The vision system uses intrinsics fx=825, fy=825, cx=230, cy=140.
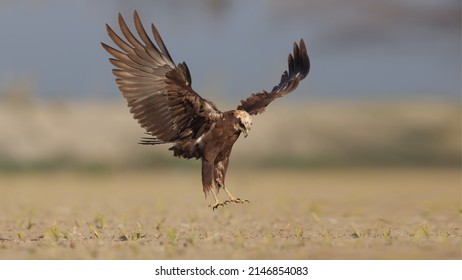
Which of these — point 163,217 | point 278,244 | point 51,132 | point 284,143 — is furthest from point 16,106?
point 278,244

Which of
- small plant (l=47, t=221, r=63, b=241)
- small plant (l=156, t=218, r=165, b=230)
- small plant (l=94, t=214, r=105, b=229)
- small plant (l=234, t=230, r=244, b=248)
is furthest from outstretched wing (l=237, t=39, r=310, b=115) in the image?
small plant (l=94, t=214, r=105, b=229)

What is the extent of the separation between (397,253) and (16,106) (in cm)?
5973

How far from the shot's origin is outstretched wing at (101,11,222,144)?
9.55m

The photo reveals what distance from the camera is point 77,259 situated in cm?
849

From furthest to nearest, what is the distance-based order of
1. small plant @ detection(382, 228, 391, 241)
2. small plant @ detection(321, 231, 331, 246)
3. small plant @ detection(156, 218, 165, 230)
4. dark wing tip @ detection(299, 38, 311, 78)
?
dark wing tip @ detection(299, 38, 311, 78), small plant @ detection(156, 218, 165, 230), small plant @ detection(382, 228, 391, 241), small plant @ detection(321, 231, 331, 246)

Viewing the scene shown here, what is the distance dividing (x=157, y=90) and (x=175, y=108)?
1.41ft

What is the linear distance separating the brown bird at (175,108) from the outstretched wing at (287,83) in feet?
0.05

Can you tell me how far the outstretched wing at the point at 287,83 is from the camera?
10.3 meters

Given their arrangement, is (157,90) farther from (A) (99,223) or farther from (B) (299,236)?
(A) (99,223)

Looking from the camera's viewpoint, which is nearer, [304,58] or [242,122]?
[242,122]

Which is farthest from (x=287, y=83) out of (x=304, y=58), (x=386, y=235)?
(x=386, y=235)

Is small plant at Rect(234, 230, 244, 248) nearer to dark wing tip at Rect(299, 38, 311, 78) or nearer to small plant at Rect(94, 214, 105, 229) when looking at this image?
small plant at Rect(94, 214, 105, 229)

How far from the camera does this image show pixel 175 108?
9812 millimetres
